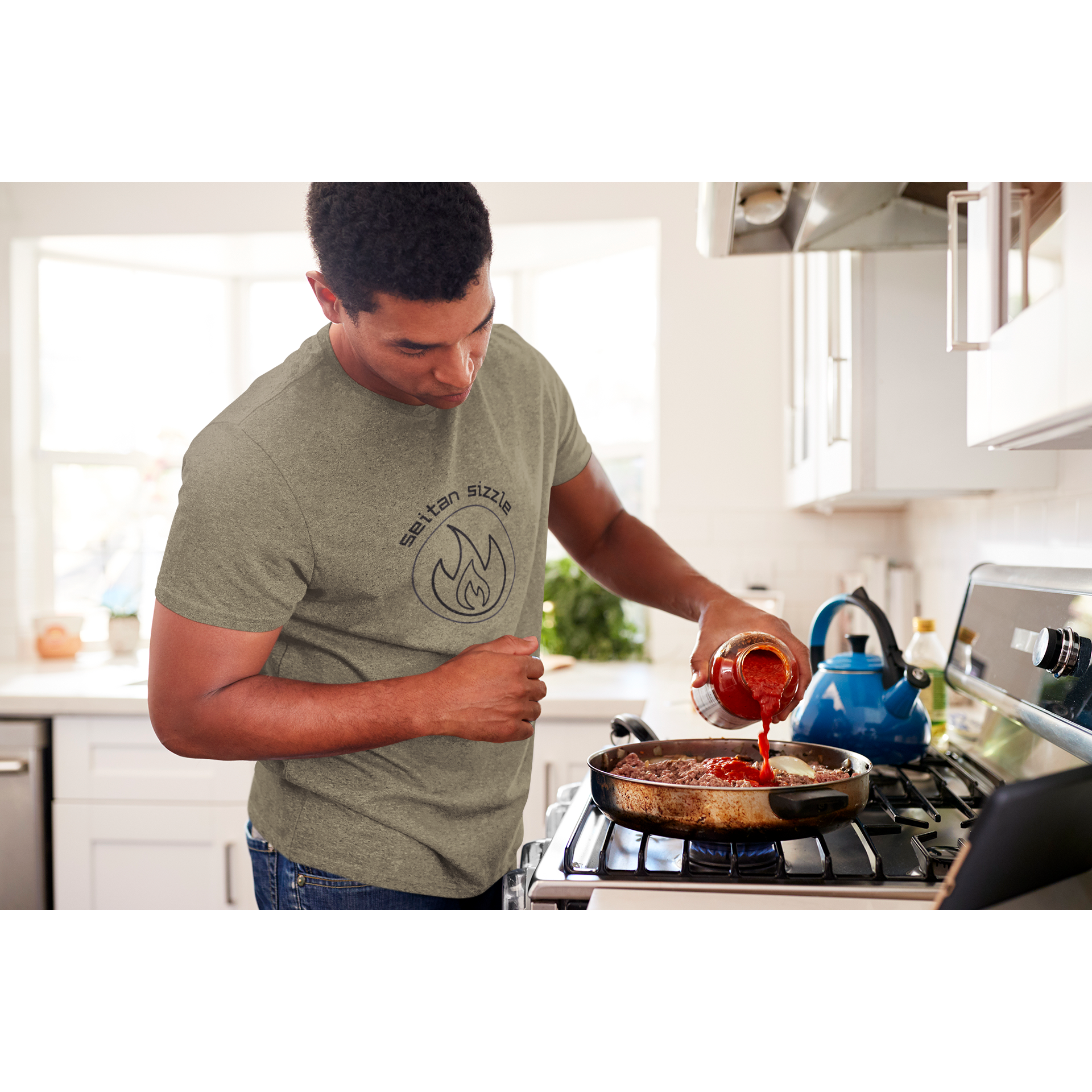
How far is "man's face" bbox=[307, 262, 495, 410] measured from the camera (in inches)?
30.6

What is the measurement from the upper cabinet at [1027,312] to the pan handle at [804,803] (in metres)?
0.32

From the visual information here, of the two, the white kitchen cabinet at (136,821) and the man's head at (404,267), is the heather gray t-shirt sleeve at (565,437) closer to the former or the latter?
the man's head at (404,267)

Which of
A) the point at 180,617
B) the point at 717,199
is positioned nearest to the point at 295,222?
the point at 717,199

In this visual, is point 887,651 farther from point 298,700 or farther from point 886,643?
point 298,700

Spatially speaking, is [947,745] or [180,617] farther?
[947,745]

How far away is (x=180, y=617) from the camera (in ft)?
2.59

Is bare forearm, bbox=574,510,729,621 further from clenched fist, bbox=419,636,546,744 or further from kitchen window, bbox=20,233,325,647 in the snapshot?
A: kitchen window, bbox=20,233,325,647

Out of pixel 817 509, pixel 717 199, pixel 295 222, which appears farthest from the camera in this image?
pixel 817 509

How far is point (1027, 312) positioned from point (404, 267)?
0.47 m

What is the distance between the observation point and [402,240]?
75cm

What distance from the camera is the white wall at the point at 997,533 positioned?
1174 millimetres
